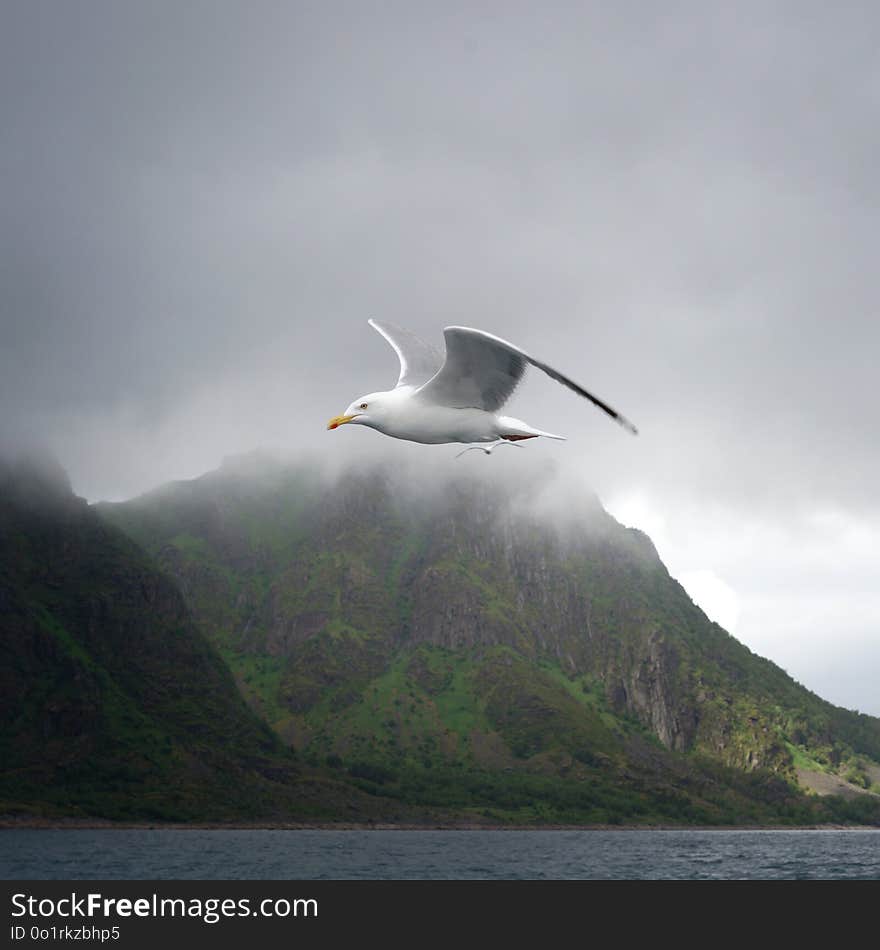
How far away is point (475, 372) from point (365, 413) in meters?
2.15

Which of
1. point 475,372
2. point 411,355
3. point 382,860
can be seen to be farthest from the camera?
point 382,860

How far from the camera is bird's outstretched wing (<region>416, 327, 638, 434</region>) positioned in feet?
66.5

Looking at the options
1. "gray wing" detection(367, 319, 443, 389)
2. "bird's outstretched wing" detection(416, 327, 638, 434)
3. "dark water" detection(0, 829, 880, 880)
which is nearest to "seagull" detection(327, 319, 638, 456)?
"bird's outstretched wing" detection(416, 327, 638, 434)

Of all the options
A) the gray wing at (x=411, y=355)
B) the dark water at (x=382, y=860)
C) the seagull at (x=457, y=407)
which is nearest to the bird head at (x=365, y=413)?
the seagull at (x=457, y=407)

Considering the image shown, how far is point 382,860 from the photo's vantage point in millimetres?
138625

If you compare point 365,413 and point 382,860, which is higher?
point 365,413

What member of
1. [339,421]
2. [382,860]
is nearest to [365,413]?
[339,421]

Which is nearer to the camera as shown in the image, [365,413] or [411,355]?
[365,413]

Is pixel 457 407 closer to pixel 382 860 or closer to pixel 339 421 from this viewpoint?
pixel 339 421
